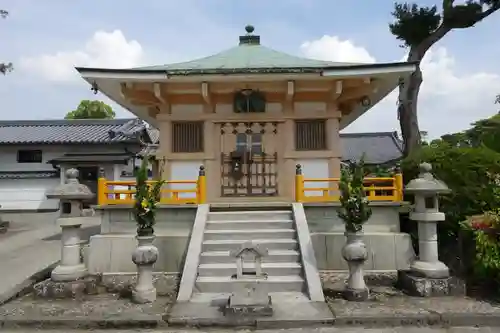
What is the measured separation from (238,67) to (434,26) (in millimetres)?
11452

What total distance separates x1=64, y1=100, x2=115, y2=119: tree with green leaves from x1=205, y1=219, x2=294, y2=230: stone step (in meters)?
39.8

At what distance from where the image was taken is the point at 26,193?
26.4 meters

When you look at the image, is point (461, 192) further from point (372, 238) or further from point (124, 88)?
point (124, 88)

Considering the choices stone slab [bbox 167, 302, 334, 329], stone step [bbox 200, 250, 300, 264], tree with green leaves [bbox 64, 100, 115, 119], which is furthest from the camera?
tree with green leaves [bbox 64, 100, 115, 119]

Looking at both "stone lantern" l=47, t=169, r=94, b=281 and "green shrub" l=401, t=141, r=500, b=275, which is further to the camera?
"green shrub" l=401, t=141, r=500, b=275

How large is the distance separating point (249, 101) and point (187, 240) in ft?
14.7

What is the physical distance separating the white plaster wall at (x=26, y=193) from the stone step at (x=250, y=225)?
2104 cm

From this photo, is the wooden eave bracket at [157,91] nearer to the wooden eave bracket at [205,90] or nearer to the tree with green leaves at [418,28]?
the wooden eave bracket at [205,90]

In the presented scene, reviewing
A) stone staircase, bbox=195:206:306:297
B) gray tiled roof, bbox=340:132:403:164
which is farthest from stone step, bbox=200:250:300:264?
gray tiled roof, bbox=340:132:403:164

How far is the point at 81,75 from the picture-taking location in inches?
402

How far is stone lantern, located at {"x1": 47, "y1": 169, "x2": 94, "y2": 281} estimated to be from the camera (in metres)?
7.91

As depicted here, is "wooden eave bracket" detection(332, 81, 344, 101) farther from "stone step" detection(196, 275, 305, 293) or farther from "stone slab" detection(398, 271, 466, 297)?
"stone step" detection(196, 275, 305, 293)

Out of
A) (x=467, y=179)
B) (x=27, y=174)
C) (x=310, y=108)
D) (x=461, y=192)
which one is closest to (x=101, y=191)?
(x=310, y=108)

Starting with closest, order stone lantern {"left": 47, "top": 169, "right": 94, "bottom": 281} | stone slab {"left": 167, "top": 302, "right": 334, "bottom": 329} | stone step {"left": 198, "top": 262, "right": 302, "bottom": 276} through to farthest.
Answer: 1. stone slab {"left": 167, "top": 302, "right": 334, "bottom": 329}
2. stone step {"left": 198, "top": 262, "right": 302, "bottom": 276}
3. stone lantern {"left": 47, "top": 169, "right": 94, "bottom": 281}
